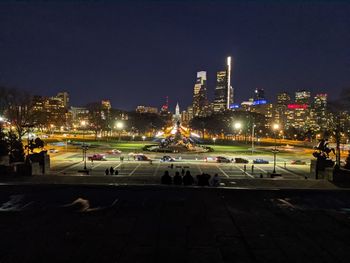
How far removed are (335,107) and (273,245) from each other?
172 ft

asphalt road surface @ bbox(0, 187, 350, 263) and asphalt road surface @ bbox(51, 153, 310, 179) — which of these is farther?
asphalt road surface @ bbox(51, 153, 310, 179)

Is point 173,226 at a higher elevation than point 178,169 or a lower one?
higher

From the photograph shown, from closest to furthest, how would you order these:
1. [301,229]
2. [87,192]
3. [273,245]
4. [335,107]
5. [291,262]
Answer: [291,262]
[273,245]
[301,229]
[87,192]
[335,107]

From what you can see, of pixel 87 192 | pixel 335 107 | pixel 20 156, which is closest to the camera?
pixel 87 192

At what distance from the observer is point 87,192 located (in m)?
18.6

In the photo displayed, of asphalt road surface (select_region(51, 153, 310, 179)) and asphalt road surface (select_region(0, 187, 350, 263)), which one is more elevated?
asphalt road surface (select_region(0, 187, 350, 263))

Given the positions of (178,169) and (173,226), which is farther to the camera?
(178,169)

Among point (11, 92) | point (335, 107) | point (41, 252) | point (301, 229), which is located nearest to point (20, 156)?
point (41, 252)

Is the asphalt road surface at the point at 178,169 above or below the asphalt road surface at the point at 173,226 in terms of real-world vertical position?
below

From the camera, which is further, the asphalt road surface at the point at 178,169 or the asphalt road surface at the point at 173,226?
the asphalt road surface at the point at 178,169

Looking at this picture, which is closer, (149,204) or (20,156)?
(149,204)

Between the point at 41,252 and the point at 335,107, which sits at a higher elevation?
the point at 335,107

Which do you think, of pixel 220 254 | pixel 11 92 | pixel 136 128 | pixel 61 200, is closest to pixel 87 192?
pixel 61 200

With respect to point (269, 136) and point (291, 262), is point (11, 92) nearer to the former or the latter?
point (291, 262)
